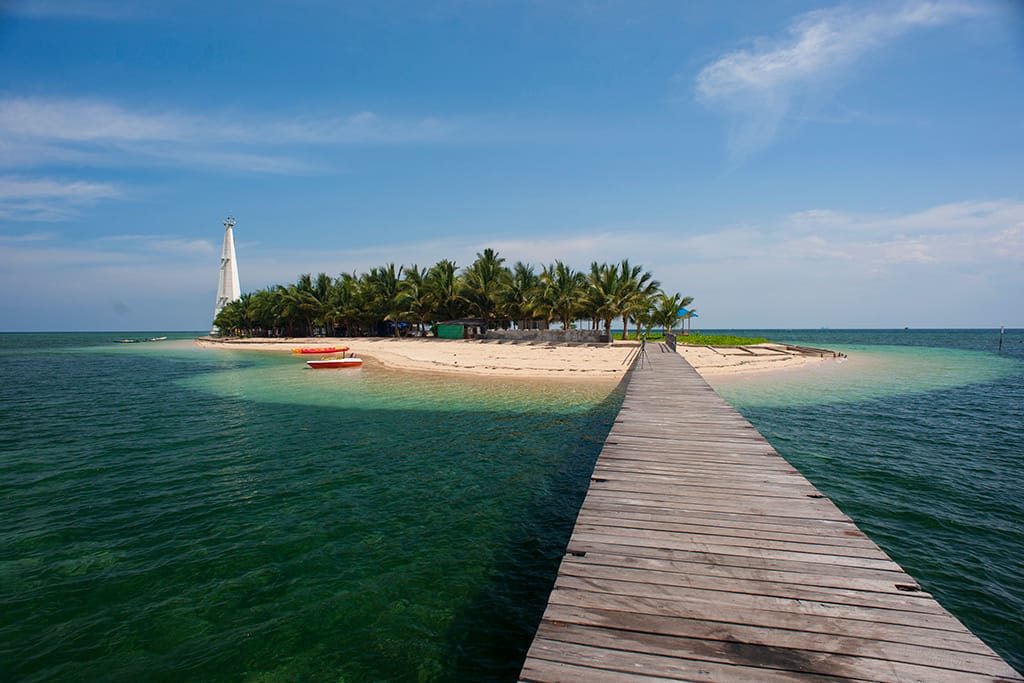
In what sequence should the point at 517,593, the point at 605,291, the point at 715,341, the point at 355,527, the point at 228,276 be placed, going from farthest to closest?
the point at 228,276 < the point at 715,341 < the point at 605,291 < the point at 355,527 < the point at 517,593

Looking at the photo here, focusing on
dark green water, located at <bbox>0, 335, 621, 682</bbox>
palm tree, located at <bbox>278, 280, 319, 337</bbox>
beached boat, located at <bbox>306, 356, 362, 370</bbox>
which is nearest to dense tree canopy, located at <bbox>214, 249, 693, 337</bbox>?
palm tree, located at <bbox>278, 280, 319, 337</bbox>

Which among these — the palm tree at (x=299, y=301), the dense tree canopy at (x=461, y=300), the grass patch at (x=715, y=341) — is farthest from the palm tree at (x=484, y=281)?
the palm tree at (x=299, y=301)

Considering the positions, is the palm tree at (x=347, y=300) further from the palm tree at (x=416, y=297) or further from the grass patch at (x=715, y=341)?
the grass patch at (x=715, y=341)

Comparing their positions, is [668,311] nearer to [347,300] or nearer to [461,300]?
[461,300]

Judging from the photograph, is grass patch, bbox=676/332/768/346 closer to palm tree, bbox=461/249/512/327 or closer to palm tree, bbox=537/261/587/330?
palm tree, bbox=537/261/587/330

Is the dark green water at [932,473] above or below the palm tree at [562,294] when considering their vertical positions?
below

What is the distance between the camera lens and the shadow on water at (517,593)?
469cm

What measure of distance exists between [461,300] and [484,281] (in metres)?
4.81

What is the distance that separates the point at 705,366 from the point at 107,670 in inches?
1136

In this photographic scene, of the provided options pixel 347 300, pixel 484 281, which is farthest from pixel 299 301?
pixel 484 281

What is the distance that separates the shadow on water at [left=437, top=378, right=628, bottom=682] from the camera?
4691mm

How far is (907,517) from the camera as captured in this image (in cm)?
772

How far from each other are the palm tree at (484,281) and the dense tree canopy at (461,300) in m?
0.12

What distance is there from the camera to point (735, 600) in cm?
370
